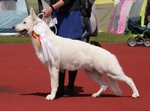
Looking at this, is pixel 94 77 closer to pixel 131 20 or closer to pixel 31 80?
pixel 31 80

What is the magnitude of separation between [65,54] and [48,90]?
119 cm

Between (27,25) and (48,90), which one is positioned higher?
(27,25)

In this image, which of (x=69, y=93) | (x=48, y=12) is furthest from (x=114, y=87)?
(x=48, y=12)

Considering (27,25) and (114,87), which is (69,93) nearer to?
(114,87)

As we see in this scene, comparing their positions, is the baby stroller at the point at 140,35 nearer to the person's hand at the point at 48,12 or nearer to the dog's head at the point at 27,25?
the person's hand at the point at 48,12

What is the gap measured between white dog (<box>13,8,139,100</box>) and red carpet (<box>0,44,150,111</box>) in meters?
0.34

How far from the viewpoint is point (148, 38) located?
16.2 metres

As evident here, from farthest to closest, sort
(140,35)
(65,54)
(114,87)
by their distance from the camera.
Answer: (140,35) → (114,87) → (65,54)

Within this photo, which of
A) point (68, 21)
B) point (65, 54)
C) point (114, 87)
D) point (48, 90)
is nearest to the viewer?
point (65, 54)

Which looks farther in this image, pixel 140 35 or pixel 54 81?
pixel 140 35

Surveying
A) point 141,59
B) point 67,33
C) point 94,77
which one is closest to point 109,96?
point 94,77

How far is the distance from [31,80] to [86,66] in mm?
2239

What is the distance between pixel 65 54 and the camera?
6594 mm

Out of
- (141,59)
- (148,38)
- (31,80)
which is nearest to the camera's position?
(31,80)
